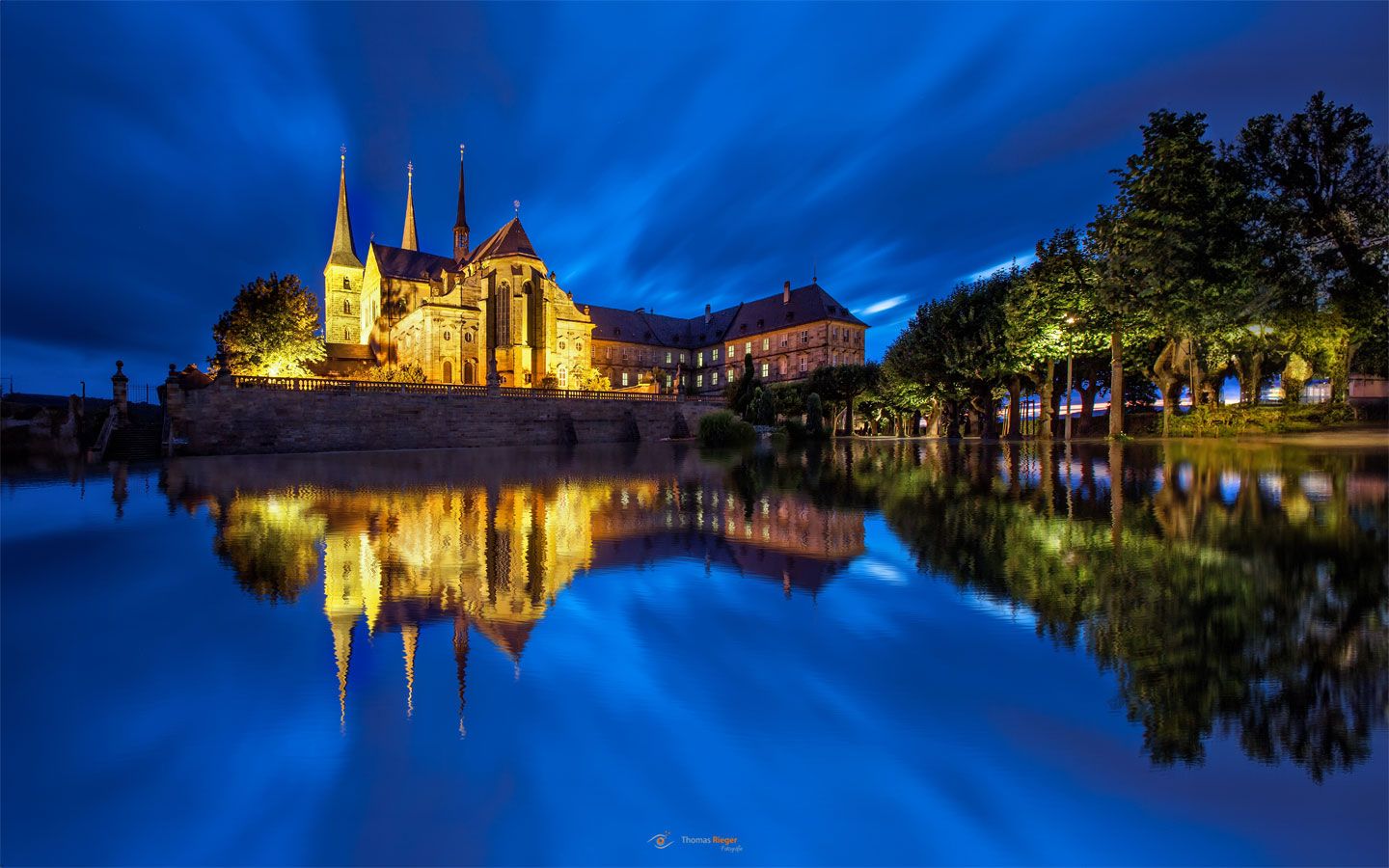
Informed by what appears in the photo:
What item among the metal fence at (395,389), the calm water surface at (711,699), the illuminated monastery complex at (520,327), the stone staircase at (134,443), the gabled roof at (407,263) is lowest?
the calm water surface at (711,699)

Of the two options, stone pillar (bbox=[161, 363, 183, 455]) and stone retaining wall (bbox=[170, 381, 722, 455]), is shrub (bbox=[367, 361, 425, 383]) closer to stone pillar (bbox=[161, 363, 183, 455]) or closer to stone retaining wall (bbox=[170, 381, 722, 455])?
stone retaining wall (bbox=[170, 381, 722, 455])

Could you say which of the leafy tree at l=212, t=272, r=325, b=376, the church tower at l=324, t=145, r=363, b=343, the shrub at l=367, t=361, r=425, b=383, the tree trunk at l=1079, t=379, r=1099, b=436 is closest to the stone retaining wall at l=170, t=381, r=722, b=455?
the shrub at l=367, t=361, r=425, b=383

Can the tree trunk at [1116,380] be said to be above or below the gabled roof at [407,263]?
below

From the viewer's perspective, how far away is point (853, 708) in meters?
3.26

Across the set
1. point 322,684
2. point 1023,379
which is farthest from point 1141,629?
point 1023,379

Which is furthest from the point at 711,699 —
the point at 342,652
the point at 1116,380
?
the point at 1116,380

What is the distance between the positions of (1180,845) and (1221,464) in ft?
51.8

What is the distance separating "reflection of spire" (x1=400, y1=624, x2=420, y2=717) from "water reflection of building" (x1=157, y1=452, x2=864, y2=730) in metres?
0.01

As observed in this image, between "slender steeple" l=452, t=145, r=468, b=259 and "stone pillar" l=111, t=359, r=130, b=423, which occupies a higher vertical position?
"slender steeple" l=452, t=145, r=468, b=259

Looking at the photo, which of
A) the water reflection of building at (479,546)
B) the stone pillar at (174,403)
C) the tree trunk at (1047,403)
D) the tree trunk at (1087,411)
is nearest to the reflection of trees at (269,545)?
the water reflection of building at (479,546)

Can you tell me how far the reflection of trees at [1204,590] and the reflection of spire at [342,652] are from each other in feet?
13.3

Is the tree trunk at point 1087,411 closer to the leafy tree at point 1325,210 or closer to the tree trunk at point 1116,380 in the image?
the tree trunk at point 1116,380

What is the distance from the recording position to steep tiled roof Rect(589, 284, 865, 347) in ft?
A: 261

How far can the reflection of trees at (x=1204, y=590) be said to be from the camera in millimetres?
2936
